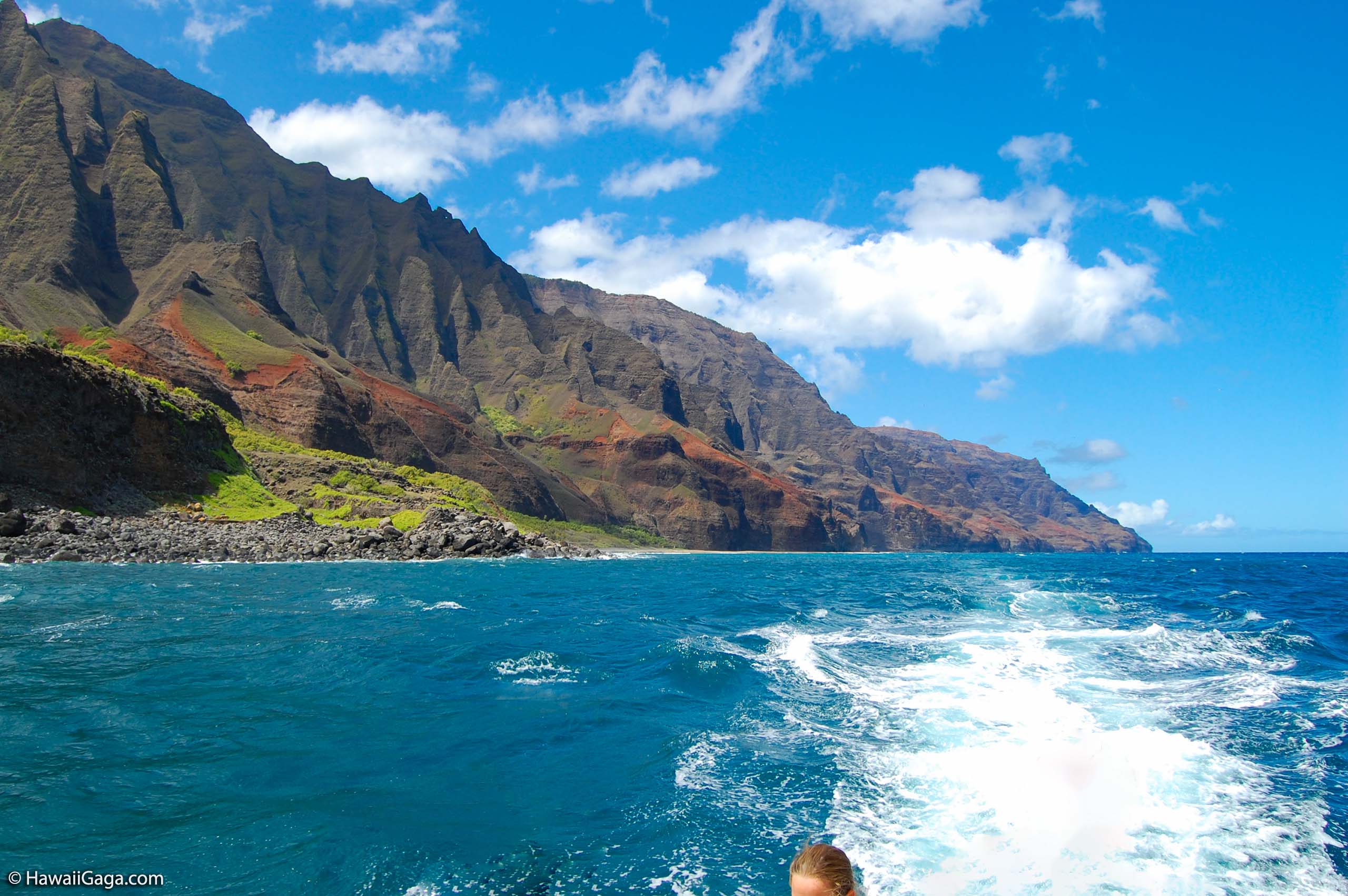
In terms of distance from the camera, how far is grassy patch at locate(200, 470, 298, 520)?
75875mm

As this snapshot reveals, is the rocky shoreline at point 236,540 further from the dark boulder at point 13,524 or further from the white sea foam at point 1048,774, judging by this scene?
the white sea foam at point 1048,774

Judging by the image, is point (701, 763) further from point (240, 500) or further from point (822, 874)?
point (240, 500)

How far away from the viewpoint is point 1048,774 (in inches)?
613

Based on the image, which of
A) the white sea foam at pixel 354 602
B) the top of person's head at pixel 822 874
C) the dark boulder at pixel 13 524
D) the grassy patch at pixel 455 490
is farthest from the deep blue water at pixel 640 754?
the grassy patch at pixel 455 490

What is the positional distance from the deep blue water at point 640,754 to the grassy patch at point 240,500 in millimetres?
44863

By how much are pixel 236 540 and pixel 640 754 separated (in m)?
60.5

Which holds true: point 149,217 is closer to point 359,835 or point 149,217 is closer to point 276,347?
point 276,347

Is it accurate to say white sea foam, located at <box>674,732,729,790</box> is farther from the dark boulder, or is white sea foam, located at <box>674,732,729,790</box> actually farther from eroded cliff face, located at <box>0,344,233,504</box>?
eroded cliff face, located at <box>0,344,233,504</box>

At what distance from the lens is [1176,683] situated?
24.7 metres

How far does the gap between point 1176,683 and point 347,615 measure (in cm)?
2897

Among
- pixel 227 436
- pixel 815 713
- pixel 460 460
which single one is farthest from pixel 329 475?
pixel 815 713

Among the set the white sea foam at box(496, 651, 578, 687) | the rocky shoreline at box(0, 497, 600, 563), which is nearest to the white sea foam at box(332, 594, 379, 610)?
the white sea foam at box(496, 651, 578, 687)

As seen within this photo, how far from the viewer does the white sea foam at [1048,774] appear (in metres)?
12.0

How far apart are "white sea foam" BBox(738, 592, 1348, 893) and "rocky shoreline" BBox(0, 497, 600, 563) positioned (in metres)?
49.0
